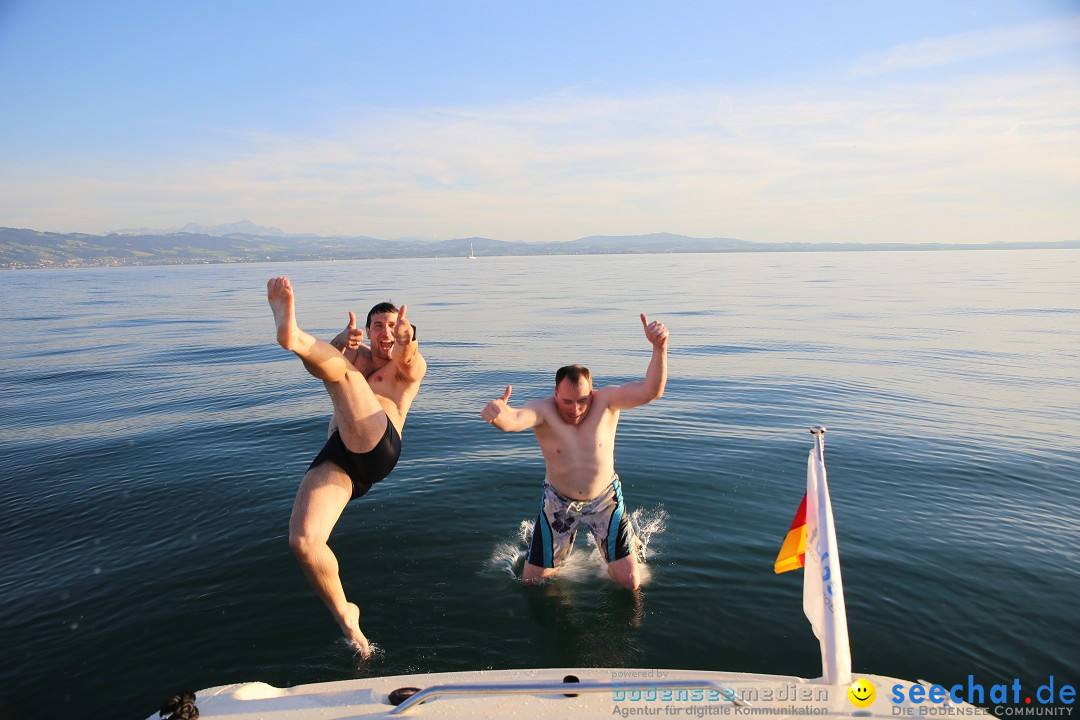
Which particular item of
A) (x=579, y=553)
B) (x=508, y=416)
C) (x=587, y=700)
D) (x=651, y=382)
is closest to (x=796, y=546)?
(x=587, y=700)

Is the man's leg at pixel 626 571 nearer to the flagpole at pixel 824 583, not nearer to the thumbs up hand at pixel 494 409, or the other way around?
the thumbs up hand at pixel 494 409

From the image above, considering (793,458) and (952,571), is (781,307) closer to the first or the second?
(793,458)

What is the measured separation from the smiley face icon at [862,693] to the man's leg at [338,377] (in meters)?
3.86

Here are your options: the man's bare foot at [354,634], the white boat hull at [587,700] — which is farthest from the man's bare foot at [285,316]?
the man's bare foot at [354,634]

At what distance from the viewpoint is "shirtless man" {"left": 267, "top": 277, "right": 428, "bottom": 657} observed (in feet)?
16.8

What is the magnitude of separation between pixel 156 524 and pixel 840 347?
67.8ft

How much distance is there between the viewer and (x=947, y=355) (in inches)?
808

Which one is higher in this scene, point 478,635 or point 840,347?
point 840,347

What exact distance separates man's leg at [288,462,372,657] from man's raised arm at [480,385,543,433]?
1402mm

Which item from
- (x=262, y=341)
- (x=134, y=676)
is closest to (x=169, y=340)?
A: (x=262, y=341)

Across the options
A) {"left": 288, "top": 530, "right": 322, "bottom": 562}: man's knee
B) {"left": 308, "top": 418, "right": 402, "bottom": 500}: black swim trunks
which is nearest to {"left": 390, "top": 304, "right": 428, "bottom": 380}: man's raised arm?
{"left": 308, "top": 418, "right": 402, "bottom": 500}: black swim trunks

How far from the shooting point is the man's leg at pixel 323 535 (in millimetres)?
5180

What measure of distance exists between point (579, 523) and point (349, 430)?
266 centimetres

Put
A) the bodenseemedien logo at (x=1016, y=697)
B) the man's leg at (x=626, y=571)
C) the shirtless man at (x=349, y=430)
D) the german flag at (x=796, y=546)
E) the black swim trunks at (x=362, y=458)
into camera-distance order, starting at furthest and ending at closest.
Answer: the man's leg at (x=626, y=571), the black swim trunks at (x=362, y=458), the shirtless man at (x=349, y=430), the bodenseemedien logo at (x=1016, y=697), the german flag at (x=796, y=546)
